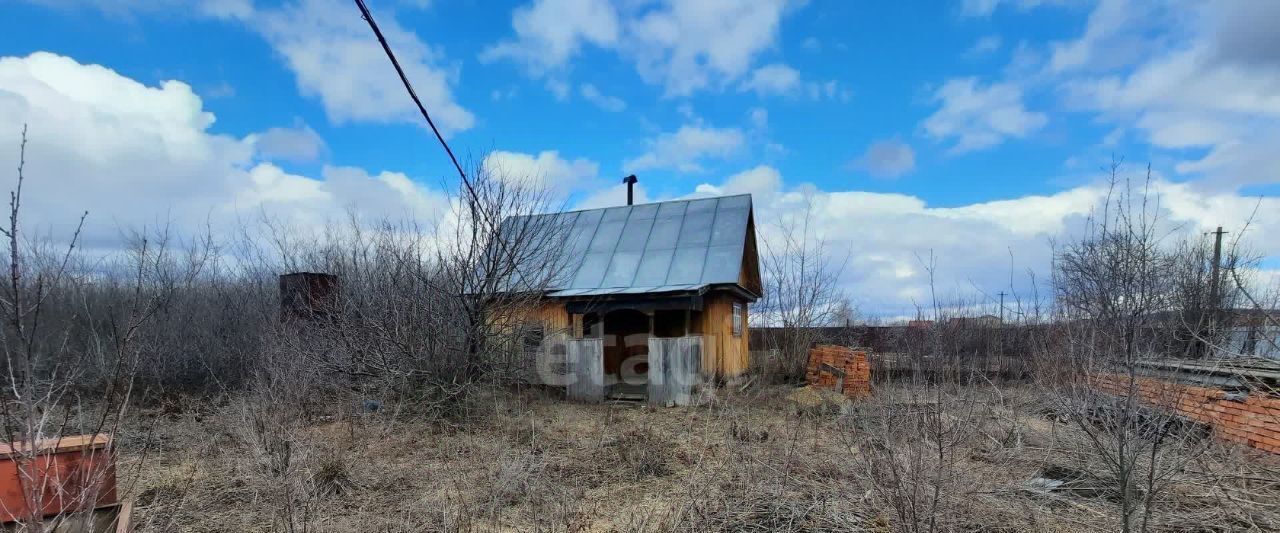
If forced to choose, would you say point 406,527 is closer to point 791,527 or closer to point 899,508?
A: point 791,527

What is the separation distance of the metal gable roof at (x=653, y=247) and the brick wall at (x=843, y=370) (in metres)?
2.77

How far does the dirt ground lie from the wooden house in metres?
2.85

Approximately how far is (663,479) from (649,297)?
5.51 meters

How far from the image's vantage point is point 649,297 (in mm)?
11469

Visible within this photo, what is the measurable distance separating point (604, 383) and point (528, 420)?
2.74 m

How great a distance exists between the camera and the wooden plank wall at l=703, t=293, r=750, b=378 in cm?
1178

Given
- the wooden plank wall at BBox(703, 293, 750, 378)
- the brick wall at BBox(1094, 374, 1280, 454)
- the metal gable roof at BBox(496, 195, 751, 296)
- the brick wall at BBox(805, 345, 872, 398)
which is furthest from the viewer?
the wooden plank wall at BBox(703, 293, 750, 378)

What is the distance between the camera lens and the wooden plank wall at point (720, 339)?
11.8 meters

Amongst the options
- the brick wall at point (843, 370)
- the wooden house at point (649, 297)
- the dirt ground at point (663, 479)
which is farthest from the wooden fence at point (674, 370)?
the brick wall at point (843, 370)

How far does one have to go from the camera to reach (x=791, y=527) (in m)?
4.62

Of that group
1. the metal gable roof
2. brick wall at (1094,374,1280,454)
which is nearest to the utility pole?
brick wall at (1094,374,1280,454)

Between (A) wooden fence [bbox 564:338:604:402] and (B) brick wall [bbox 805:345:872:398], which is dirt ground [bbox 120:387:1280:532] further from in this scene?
(B) brick wall [bbox 805:345:872:398]

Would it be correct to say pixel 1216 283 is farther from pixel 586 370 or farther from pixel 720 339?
pixel 586 370

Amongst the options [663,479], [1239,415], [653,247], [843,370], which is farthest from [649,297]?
[1239,415]
